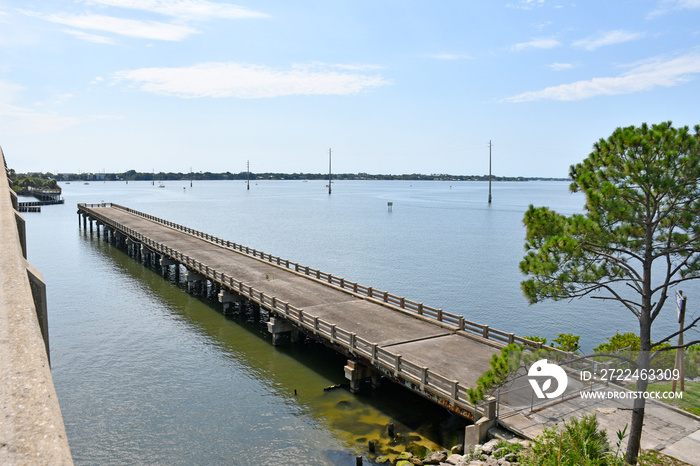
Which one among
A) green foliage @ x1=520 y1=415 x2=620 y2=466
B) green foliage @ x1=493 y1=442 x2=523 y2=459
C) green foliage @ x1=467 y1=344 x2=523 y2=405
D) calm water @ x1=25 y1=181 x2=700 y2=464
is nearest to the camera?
green foliage @ x1=520 y1=415 x2=620 y2=466

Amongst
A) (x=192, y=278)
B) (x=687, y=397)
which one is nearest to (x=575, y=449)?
(x=687, y=397)

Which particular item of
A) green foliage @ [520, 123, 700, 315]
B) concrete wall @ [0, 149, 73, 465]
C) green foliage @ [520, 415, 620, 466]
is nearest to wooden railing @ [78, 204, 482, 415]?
green foliage @ [520, 415, 620, 466]

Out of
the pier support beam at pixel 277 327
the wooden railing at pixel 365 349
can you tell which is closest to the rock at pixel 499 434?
the wooden railing at pixel 365 349

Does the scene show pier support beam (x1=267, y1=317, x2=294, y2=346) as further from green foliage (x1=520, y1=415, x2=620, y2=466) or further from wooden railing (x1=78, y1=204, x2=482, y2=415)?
green foliage (x1=520, y1=415, x2=620, y2=466)

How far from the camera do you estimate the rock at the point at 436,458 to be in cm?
1603

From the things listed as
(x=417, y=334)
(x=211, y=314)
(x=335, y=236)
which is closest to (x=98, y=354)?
(x=211, y=314)

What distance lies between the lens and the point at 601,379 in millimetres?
17453

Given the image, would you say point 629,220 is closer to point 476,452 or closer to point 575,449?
point 575,449

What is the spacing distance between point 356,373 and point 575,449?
11537mm

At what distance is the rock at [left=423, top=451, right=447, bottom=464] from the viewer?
631 inches

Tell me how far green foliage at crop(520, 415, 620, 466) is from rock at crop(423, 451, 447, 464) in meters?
3.70

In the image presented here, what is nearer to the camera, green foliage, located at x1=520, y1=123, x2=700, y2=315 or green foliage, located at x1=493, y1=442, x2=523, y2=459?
green foliage, located at x1=520, y1=123, x2=700, y2=315

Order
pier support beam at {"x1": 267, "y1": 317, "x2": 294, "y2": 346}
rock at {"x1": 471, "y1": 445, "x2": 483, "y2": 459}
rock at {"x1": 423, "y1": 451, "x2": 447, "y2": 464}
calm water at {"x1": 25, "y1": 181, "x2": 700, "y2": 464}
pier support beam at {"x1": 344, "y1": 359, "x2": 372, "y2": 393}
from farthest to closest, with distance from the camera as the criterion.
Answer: pier support beam at {"x1": 267, "y1": 317, "x2": 294, "y2": 346}
pier support beam at {"x1": 344, "y1": 359, "x2": 372, "y2": 393}
calm water at {"x1": 25, "y1": 181, "x2": 700, "y2": 464}
rock at {"x1": 423, "y1": 451, "x2": 447, "y2": 464}
rock at {"x1": 471, "y1": 445, "x2": 483, "y2": 459}

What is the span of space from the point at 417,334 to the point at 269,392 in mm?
7497
